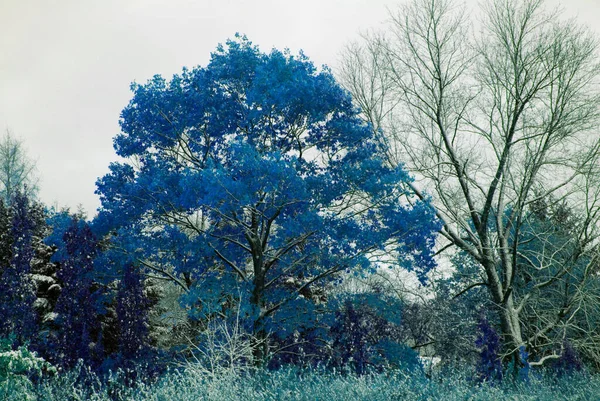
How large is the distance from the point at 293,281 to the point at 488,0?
29.7ft

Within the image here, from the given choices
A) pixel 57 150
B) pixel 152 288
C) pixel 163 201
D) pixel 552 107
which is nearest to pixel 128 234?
pixel 163 201

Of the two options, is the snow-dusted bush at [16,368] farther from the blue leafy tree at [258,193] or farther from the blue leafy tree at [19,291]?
the blue leafy tree at [258,193]

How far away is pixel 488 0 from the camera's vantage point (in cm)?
1170

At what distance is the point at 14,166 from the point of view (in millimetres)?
18766

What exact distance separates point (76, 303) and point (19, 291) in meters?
1.02

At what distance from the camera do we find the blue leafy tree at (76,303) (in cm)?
924

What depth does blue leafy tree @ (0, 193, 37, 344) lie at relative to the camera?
9125 mm

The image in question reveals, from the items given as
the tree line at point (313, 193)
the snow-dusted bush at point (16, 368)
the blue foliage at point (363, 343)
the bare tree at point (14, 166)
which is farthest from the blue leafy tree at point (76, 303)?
the bare tree at point (14, 166)

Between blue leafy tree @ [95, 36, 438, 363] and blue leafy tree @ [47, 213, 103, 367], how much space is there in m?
0.85

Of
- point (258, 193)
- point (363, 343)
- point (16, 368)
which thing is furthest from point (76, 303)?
point (363, 343)

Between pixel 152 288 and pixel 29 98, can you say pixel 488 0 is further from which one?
pixel 152 288

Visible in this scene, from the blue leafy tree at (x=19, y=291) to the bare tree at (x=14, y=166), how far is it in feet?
31.0

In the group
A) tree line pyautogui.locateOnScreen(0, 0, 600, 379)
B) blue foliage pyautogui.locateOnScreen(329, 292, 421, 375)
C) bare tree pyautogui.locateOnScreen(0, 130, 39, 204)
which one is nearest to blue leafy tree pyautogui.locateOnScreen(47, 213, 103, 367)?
tree line pyautogui.locateOnScreen(0, 0, 600, 379)

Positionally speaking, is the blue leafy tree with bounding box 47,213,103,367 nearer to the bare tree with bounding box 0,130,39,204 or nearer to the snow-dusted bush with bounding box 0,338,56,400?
the snow-dusted bush with bounding box 0,338,56,400
